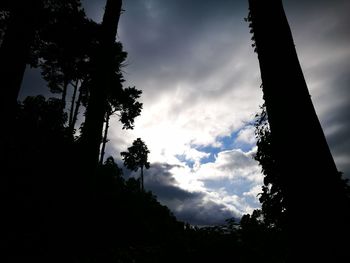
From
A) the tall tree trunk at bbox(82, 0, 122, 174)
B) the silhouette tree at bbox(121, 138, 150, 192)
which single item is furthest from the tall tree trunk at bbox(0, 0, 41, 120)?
the silhouette tree at bbox(121, 138, 150, 192)

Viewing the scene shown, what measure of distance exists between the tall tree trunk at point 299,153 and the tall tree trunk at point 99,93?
142 inches

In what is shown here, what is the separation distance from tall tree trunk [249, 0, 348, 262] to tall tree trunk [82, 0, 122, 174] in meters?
3.61

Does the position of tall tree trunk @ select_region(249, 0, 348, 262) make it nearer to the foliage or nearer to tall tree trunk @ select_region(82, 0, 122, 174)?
tall tree trunk @ select_region(82, 0, 122, 174)

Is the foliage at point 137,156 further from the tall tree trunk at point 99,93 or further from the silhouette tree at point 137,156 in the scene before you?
the tall tree trunk at point 99,93

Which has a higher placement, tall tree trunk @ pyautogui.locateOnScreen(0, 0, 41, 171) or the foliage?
the foliage

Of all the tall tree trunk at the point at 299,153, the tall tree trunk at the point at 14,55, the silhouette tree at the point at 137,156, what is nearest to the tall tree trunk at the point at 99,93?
the tall tree trunk at the point at 14,55

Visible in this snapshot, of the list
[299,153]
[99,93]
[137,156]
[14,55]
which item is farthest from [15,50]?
[137,156]

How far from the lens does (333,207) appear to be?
6.52 feet

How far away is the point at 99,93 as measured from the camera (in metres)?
5.51

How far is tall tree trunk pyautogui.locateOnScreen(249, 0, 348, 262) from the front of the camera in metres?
1.96

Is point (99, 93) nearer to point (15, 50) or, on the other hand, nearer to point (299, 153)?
point (15, 50)

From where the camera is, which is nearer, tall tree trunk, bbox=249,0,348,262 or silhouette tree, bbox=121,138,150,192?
tall tree trunk, bbox=249,0,348,262

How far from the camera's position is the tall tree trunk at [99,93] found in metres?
5.13

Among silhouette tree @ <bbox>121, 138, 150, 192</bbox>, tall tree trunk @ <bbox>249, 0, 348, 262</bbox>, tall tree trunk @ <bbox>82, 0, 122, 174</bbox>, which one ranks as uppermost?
silhouette tree @ <bbox>121, 138, 150, 192</bbox>
